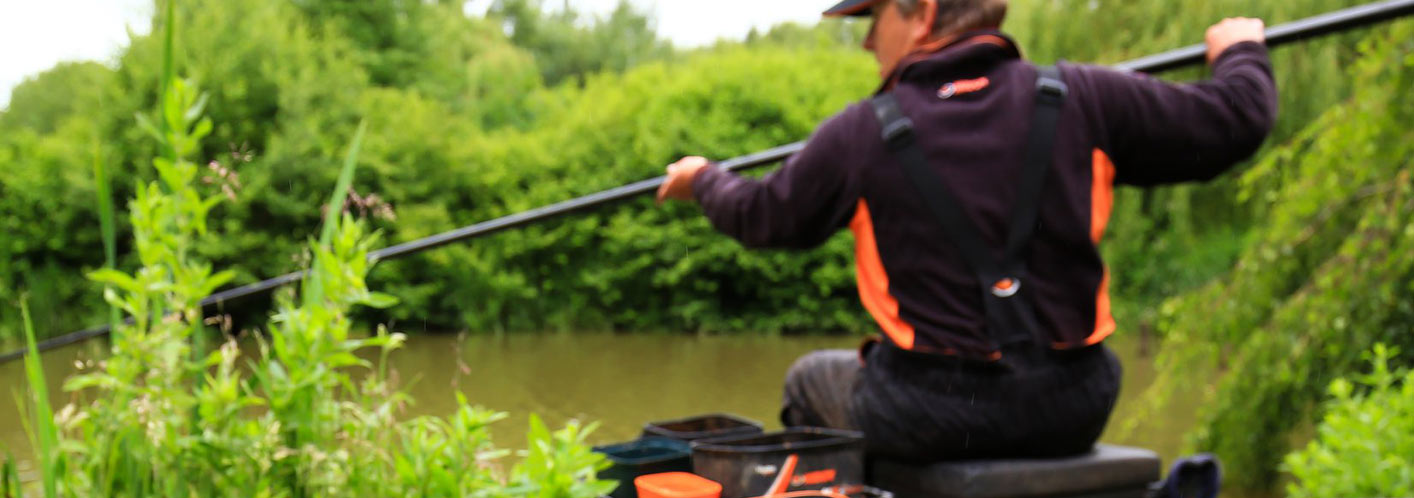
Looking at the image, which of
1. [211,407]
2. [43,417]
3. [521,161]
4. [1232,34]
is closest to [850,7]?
[1232,34]

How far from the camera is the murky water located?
737 centimetres

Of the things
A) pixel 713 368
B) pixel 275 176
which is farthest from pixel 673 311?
pixel 275 176

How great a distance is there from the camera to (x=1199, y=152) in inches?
82.4

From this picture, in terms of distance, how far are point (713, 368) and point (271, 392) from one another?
9.38 m

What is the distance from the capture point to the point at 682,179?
239 centimetres

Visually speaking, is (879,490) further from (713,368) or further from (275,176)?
(275,176)

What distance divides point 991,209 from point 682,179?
0.63m

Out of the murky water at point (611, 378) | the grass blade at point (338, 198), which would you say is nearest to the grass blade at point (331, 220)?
the grass blade at point (338, 198)

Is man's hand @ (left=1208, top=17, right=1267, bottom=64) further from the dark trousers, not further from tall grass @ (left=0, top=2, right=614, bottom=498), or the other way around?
tall grass @ (left=0, top=2, right=614, bottom=498)

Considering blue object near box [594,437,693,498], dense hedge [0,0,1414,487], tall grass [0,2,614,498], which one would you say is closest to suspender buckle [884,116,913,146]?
blue object near box [594,437,693,498]

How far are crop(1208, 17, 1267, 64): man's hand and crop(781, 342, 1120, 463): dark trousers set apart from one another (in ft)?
1.91

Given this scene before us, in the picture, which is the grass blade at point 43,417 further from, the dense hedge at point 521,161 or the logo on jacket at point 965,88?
the dense hedge at point 521,161

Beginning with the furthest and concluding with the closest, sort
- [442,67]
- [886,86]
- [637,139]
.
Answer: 1. [442,67]
2. [637,139]
3. [886,86]

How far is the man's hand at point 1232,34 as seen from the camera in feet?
7.25
